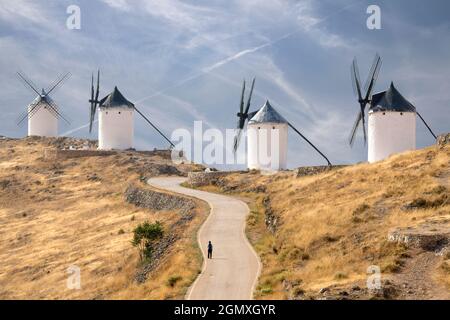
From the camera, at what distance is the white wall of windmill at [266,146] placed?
186ft

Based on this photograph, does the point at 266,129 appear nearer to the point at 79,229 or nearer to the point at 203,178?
the point at 203,178

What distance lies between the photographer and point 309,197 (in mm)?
39344

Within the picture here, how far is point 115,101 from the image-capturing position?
74.2 metres

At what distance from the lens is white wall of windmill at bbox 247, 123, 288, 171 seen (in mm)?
56844

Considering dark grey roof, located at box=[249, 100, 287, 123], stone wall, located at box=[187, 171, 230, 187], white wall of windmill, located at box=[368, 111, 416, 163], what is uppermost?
dark grey roof, located at box=[249, 100, 287, 123]

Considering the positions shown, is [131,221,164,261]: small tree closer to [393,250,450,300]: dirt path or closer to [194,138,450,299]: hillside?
[194,138,450,299]: hillside

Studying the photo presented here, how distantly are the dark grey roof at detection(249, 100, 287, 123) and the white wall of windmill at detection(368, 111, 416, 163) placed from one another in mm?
9927

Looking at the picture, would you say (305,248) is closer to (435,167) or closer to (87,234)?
(435,167)

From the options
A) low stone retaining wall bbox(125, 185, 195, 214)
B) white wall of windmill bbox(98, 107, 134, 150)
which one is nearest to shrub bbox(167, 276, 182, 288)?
low stone retaining wall bbox(125, 185, 195, 214)

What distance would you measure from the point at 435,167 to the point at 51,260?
2432 cm

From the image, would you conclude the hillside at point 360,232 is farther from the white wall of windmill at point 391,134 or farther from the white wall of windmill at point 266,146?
the white wall of windmill at point 266,146

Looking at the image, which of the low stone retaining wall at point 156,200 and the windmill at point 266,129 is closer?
the low stone retaining wall at point 156,200

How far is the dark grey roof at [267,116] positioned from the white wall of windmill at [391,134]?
9.93 m

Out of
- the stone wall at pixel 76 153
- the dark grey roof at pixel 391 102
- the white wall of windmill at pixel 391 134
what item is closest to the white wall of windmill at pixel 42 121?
the stone wall at pixel 76 153
